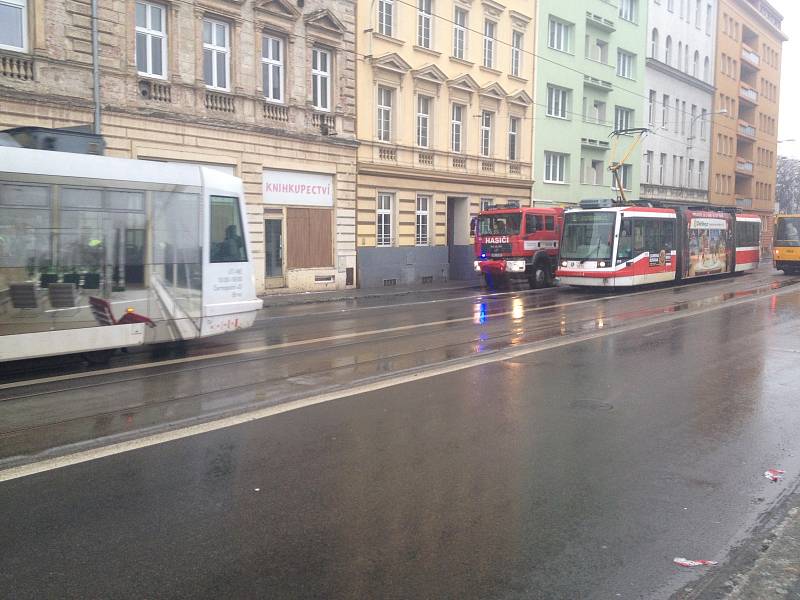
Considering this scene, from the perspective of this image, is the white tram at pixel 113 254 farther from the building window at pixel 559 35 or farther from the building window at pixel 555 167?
the building window at pixel 559 35

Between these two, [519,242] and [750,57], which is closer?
[519,242]

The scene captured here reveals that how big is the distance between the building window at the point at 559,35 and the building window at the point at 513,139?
16.4ft

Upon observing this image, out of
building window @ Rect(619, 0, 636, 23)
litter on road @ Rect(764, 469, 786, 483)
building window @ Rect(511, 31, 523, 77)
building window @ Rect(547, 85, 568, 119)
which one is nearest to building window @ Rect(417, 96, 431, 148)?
building window @ Rect(511, 31, 523, 77)

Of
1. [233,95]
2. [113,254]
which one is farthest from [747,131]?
[113,254]

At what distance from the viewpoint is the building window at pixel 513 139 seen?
3388cm

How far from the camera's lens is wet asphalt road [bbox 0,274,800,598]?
3830 mm

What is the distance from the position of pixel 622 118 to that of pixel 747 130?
82.2 feet

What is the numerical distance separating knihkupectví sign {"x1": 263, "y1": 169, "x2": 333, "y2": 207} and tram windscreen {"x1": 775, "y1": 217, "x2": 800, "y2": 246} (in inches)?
872

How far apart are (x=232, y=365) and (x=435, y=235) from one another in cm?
2018

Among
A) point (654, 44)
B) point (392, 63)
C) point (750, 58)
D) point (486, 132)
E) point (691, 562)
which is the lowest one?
point (691, 562)

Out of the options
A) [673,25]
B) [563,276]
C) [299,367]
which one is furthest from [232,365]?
[673,25]

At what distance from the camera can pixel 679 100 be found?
4988cm

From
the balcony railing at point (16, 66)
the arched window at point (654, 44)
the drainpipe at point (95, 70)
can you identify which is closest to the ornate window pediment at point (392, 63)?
the drainpipe at point (95, 70)

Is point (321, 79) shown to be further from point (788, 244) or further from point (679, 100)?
point (679, 100)
